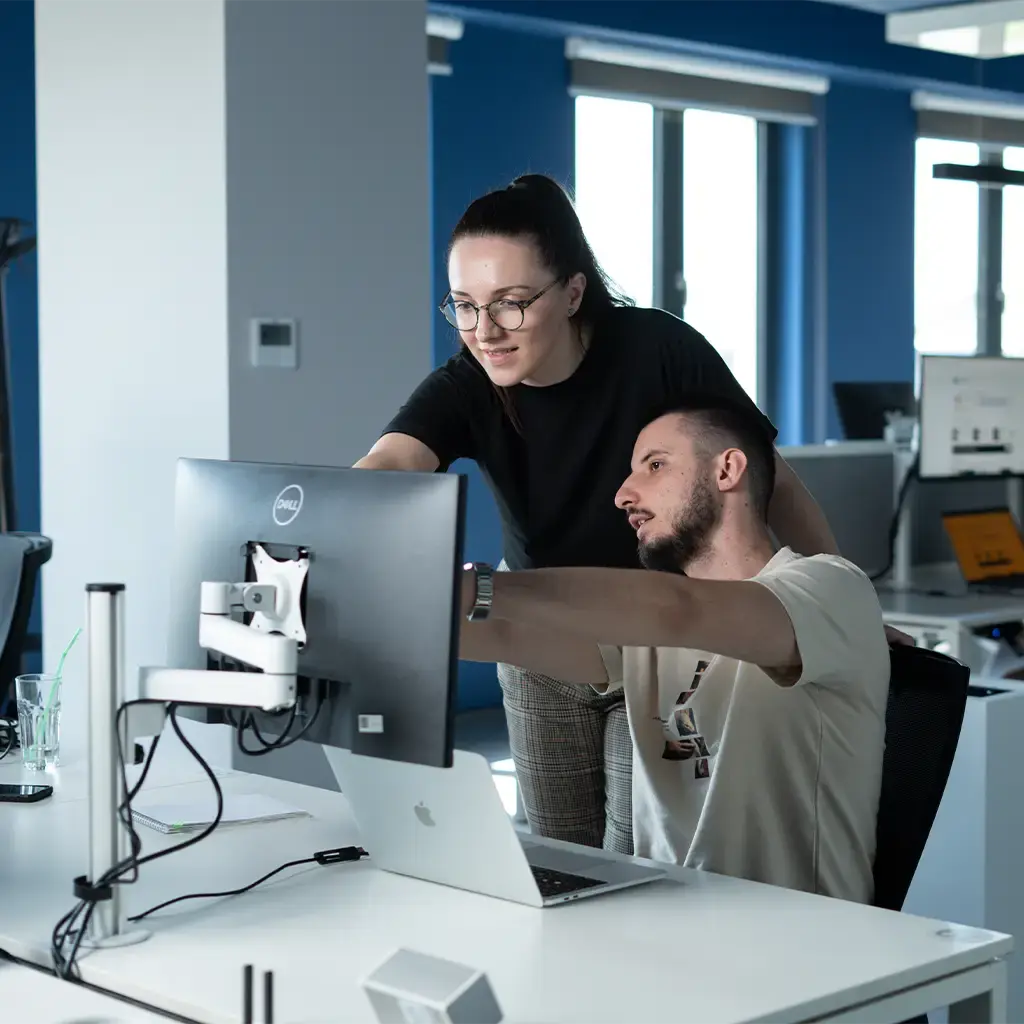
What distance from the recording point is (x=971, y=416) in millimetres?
4645

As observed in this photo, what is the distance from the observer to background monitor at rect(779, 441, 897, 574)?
181 inches

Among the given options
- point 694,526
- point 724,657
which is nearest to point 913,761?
point 724,657

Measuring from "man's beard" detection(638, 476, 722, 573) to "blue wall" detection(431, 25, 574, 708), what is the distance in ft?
14.0

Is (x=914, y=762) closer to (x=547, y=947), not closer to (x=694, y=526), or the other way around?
(x=694, y=526)

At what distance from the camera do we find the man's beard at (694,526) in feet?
6.29

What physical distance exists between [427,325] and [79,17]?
1.08 meters

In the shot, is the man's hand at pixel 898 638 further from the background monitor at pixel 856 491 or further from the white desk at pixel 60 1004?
the background monitor at pixel 856 491

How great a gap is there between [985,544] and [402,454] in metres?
2.90

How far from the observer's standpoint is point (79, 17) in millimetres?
3734

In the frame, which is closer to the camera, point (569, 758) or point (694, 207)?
point (569, 758)

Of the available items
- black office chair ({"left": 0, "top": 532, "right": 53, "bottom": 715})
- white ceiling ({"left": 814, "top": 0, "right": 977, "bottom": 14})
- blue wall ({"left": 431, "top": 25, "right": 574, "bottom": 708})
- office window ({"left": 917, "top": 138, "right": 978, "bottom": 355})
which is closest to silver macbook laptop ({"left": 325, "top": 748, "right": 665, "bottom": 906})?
black office chair ({"left": 0, "top": 532, "right": 53, "bottom": 715})

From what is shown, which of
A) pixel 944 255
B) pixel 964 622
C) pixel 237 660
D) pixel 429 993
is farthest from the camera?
pixel 944 255

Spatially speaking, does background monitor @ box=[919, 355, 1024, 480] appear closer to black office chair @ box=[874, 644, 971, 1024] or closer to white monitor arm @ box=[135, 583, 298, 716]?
black office chair @ box=[874, 644, 971, 1024]

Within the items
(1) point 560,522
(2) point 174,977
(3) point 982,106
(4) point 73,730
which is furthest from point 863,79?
(2) point 174,977
